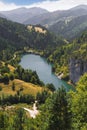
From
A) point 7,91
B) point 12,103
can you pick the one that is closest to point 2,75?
point 7,91

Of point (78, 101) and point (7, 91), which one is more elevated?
point (78, 101)

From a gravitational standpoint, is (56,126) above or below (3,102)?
above

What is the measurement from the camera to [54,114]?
136 ft

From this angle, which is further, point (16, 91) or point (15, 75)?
point (15, 75)

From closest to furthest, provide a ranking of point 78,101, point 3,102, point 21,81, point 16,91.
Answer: point 78,101
point 3,102
point 16,91
point 21,81

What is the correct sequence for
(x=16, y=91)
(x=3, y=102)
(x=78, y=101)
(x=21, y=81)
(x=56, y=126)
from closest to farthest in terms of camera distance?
(x=56, y=126)
(x=78, y=101)
(x=3, y=102)
(x=16, y=91)
(x=21, y=81)

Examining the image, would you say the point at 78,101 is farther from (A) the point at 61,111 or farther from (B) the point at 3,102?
(B) the point at 3,102

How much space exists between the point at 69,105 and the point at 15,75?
150398 millimetres

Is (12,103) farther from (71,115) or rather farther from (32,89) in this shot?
(71,115)

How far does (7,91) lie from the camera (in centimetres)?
16500

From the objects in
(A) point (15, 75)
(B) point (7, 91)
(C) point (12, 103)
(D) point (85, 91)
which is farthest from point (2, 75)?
(D) point (85, 91)

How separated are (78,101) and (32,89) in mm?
123896

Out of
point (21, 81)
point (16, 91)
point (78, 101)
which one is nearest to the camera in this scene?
point (78, 101)

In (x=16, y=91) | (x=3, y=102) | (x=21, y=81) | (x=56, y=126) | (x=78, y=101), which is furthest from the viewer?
(x=21, y=81)
